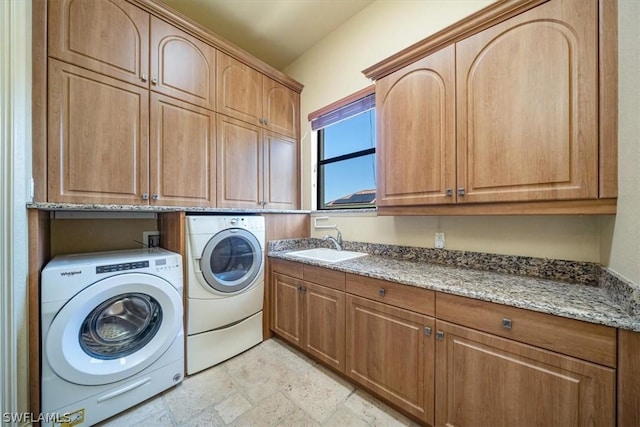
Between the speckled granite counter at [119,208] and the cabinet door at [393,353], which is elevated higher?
the speckled granite counter at [119,208]

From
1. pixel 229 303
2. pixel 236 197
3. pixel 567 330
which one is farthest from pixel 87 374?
pixel 567 330

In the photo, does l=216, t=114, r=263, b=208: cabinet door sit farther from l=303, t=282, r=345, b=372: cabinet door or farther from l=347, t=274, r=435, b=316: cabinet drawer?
l=347, t=274, r=435, b=316: cabinet drawer

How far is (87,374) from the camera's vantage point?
1.22 metres

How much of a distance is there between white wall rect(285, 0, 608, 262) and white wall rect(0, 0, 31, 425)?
1.99 metres

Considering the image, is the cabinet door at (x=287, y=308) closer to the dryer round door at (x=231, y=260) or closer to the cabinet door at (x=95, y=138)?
the dryer round door at (x=231, y=260)

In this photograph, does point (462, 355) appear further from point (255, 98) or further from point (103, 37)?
point (103, 37)

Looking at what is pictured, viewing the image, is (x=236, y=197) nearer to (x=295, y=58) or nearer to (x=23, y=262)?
(x=23, y=262)

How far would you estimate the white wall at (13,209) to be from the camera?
104 cm

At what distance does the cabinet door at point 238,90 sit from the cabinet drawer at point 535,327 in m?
2.13

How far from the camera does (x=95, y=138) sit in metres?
1.43

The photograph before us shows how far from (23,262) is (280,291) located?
1.49 meters

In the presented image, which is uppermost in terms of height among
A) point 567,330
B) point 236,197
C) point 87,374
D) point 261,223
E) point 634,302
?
point 236,197

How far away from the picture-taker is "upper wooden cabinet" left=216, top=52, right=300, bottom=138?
2.04 metres

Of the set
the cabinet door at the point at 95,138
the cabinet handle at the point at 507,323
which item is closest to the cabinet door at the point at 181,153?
the cabinet door at the point at 95,138
